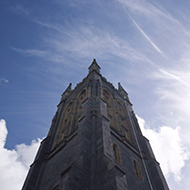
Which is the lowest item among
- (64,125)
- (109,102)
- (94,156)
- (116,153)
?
(94,156)

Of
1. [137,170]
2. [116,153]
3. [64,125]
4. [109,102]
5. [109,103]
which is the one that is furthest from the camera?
[109,102]

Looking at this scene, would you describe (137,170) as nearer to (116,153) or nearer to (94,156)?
(116,153)

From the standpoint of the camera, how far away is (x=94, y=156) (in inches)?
470

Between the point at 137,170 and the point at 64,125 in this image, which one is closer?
the point at 137,170

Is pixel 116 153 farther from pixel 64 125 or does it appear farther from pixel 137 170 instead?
pixel 64 125

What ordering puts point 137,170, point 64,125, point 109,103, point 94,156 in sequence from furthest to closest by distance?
1. point 109,103
2. point 64,125
3. point 137,170
4. point 94,156

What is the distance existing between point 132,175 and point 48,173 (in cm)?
627

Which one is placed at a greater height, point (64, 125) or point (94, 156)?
point (64, 125)

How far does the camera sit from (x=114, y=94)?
29.2 m

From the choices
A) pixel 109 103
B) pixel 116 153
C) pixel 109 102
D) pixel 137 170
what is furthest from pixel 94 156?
pixel 109 102

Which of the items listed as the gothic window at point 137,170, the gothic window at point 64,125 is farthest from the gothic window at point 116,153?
the gothic window at point 64,125

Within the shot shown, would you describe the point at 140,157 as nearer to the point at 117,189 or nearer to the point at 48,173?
the point at 48,173

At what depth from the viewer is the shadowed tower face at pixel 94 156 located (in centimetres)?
1016

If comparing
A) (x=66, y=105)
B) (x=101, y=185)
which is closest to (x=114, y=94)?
(x=66, y=105)
